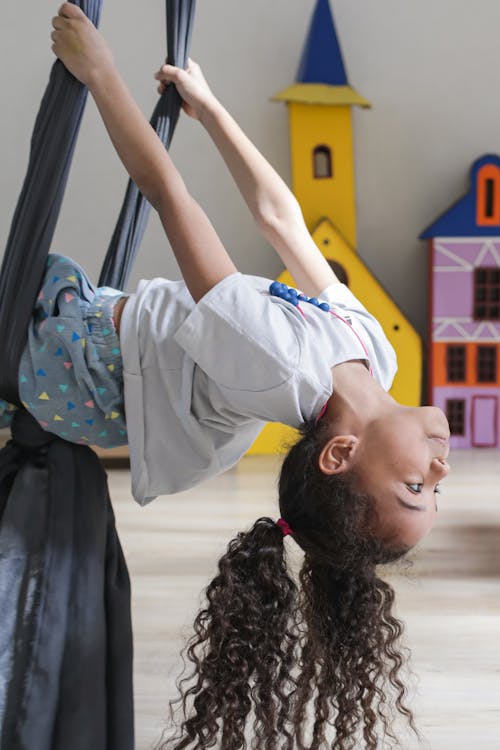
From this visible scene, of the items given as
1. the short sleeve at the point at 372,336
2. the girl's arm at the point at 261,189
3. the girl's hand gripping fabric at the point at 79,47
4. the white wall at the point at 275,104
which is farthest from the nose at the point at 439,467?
the white wall at the point at 275,104

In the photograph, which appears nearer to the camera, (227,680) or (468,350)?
(227,680)

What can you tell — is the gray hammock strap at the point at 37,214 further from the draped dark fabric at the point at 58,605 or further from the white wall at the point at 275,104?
the white wall at the point at 275,104

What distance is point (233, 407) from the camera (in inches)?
37.5

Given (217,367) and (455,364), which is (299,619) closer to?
(217,367)

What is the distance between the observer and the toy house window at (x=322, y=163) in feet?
9.57

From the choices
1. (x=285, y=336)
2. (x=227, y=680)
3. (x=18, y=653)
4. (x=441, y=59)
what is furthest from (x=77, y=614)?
(x=441, y=59)

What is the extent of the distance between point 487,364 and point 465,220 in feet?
1.49

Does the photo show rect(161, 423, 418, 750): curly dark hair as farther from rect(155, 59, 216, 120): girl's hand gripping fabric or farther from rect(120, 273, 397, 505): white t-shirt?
rect(155, 59, 216, 120): girl's hand gripping fabric

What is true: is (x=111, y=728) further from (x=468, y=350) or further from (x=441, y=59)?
(x=441, y=59)

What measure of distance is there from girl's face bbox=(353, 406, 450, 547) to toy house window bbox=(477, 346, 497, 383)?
2.00 metres

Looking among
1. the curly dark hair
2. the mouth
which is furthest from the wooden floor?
the mouth

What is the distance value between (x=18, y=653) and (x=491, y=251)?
2.24 m

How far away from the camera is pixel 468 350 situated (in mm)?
2932

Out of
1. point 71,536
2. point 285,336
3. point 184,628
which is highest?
point 285,336
